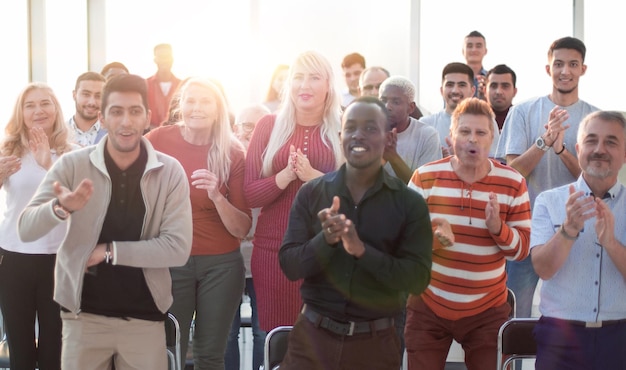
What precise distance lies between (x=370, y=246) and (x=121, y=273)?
39.4 inches

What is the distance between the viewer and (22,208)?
11.5ft

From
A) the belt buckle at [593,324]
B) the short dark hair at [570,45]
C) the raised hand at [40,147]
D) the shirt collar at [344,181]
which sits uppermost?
the short dark hair at [570,45]

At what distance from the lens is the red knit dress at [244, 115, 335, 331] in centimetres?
335

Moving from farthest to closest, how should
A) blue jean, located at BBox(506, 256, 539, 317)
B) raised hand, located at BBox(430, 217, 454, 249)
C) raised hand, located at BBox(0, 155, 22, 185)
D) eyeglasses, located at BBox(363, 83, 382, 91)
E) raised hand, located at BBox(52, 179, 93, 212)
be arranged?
eyeglasses, located at BBox(363, 83, 382, 91), blue jean, located at BBox(506, 256, 539, 317), raised hand, located at BBox(0, 155, 22, 185), raised hand, located at BBox(430, 217, 454, 249), raised hand, located at BBox(52, 179, 93, 212)

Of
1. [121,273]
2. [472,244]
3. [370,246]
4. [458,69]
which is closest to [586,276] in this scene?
[472,244]

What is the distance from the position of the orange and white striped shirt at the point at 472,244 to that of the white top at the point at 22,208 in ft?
5.48

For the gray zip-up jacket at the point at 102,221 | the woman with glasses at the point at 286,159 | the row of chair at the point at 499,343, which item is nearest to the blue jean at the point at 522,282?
the row of chair at the point at 499,343

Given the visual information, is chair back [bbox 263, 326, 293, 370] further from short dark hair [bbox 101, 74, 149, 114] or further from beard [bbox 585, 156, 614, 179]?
beard [bbox 585, 156, 614, 179]

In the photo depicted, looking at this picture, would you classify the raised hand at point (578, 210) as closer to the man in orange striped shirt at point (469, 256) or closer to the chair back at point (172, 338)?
the man in orange striped shirt at point (469, 256)

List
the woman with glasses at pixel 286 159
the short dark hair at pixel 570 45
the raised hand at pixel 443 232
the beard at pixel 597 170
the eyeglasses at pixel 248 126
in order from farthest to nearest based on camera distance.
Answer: the eyeglasses at pixel 248 126 < the short dark hair at pixel 570 45 < the woman with glasses at pixel 286 159 < the beard at pixel 597 170 < the raised hand at pixel 443 232

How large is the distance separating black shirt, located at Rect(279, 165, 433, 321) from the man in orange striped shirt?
52cm

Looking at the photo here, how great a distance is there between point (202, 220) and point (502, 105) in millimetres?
2453

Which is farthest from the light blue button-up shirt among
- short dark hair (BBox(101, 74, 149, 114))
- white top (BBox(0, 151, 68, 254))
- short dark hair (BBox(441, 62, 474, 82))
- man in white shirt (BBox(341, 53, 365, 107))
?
man in white shirt (BBox(341, 53, 365, 107))

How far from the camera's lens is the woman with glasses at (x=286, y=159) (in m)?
3.35
